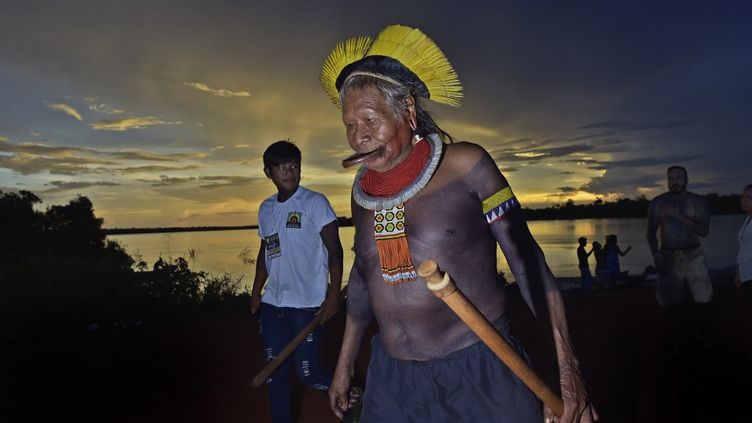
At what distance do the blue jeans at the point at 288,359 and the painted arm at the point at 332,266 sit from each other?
151mm

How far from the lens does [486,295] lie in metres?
2.43

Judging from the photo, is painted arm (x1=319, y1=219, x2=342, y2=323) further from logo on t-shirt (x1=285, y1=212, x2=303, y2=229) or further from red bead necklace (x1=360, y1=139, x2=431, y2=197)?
red bead necklace (x1=360, y1=139, x2=431, y2=197)

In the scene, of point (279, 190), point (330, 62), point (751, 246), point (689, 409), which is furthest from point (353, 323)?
point (751, 246)

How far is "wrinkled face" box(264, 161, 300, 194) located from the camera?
4.86 meters

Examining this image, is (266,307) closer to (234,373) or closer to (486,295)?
(486,295)

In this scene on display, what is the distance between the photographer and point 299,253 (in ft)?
15.5

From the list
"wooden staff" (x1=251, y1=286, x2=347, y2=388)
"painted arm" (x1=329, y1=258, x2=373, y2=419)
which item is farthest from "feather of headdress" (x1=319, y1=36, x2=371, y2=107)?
"wooden staff" (x1=251, y1=286, x2=347, y2=388)

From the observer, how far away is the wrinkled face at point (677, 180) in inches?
292

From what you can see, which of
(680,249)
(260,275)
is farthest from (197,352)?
(680,249)

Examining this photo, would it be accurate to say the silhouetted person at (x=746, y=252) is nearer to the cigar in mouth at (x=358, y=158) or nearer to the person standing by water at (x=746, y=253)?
the person standing by water at (x=746, y=253)

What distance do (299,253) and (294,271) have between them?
0.14m

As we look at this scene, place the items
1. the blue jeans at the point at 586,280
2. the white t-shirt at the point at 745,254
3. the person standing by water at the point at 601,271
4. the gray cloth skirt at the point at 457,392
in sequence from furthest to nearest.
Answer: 1. the person standing by water at the point at 601,271
2. the blue jeans at the point at 586,280
3. the white t-shirt at the point at 745,254
4. the gray cloth skirt at the point at 457,392

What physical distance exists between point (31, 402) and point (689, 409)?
657 cm

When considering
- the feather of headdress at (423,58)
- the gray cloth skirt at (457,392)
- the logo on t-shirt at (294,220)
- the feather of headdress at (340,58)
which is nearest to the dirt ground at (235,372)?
the gray cloth skirt at (457,392)
